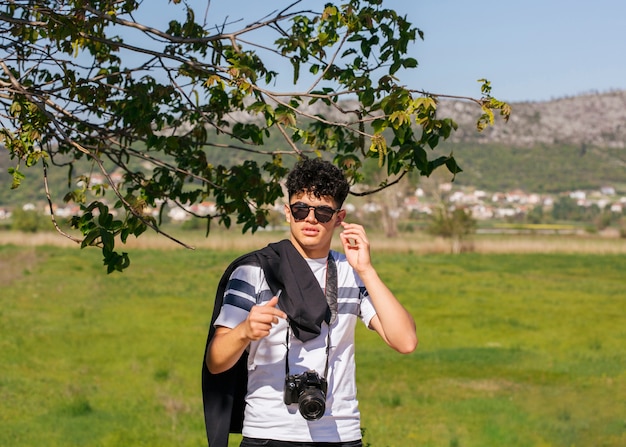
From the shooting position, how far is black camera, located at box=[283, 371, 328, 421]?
12.7ft

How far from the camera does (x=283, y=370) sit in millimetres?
4047

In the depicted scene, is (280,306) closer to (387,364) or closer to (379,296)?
(379,296)

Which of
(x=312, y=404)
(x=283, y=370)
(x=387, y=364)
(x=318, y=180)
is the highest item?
(x=318, y=180)

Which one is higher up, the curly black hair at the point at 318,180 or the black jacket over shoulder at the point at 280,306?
the curly black hair at the point at 318,180

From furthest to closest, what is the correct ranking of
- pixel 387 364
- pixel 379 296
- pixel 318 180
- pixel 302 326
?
pixel 387 364
pixel 318 180
pixel 379 296
pixel 302 326

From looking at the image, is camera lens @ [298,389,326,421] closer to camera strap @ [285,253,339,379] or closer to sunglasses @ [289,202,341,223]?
camera strap @ [285,253,339,379]

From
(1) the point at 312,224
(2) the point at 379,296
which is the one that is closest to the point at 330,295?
(2) the point at 379,296

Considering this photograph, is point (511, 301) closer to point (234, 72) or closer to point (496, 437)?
point (496, 437)

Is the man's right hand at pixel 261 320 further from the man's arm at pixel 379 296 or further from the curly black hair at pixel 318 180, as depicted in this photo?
the curly black hair at pixel 318 180

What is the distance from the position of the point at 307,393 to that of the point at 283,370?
0.73ft

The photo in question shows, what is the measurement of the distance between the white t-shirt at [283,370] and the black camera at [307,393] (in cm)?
4

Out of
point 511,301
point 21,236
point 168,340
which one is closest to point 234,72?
point 168,340

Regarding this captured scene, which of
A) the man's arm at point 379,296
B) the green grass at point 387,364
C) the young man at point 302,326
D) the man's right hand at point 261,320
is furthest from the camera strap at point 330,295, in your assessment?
the green grass at point 387,364

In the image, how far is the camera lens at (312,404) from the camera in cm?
386
